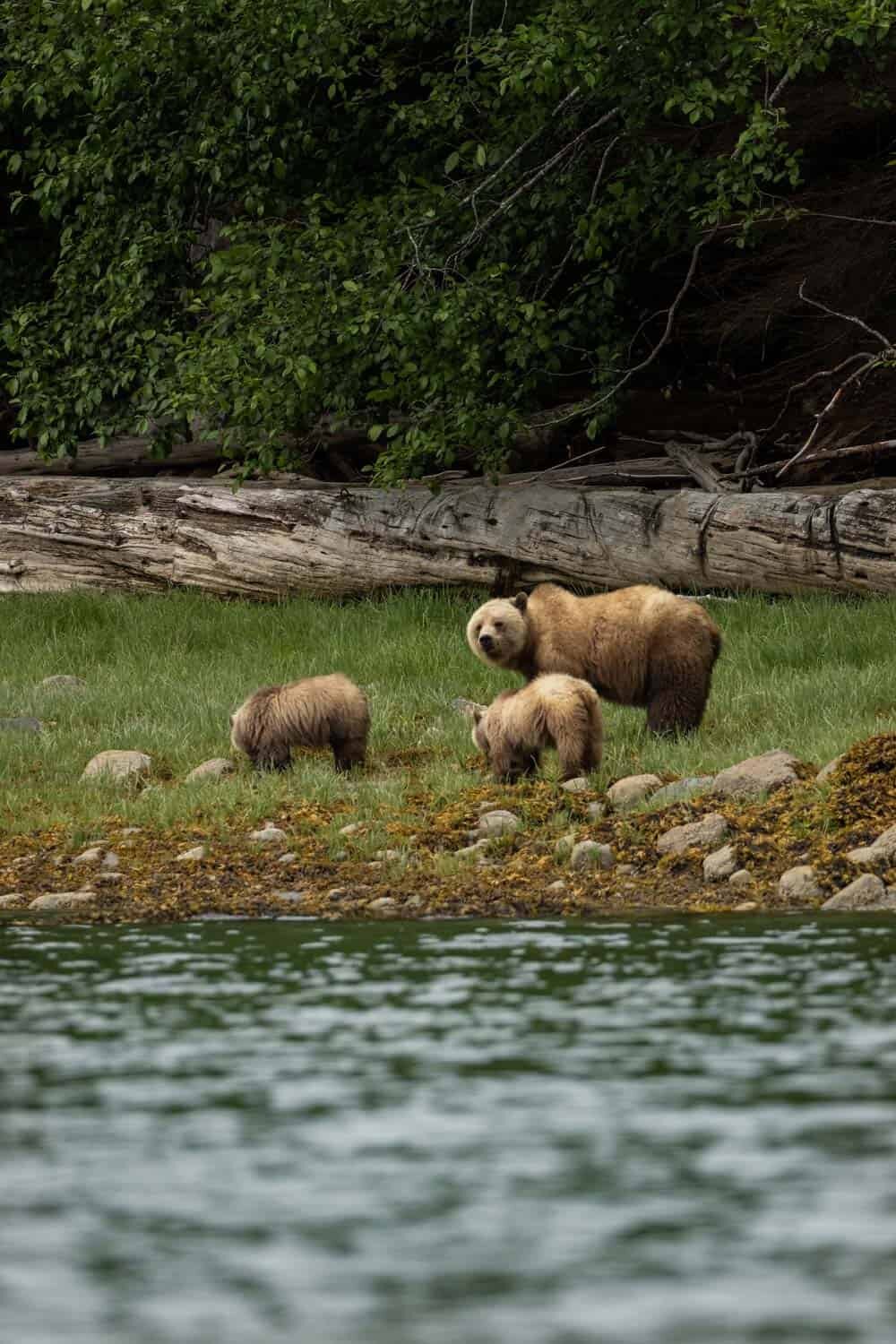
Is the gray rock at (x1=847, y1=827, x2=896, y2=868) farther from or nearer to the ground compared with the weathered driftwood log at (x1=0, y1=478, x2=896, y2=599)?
nearer to the ground

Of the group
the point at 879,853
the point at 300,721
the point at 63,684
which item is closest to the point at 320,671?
the point at 63,684

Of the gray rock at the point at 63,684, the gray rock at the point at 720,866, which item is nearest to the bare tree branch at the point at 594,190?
the gray rock at the point at 63,684

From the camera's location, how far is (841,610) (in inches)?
589

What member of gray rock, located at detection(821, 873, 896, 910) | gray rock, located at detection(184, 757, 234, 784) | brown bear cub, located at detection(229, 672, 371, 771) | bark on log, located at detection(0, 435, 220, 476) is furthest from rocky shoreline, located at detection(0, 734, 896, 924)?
bark on log, located at detection(0, 435, 220, 476)

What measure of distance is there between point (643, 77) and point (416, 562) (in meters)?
4.32

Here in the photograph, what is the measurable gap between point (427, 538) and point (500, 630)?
228 inches

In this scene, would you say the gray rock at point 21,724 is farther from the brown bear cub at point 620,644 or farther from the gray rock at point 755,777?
the gray rock at point 755,777

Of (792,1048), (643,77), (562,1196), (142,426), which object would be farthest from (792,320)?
(562,1196)

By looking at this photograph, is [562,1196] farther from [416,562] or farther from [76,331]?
[76,331]

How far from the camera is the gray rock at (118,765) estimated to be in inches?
444

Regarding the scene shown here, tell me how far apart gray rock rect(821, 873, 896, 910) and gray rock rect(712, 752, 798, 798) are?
1.67m

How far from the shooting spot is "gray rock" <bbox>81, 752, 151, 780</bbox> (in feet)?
37.0

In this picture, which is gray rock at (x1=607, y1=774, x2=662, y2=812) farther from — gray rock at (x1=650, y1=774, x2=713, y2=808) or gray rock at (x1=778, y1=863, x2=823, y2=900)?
gray rock at (x1=778, y1=863, x2=823, y2=900)

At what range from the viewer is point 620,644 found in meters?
11.4
